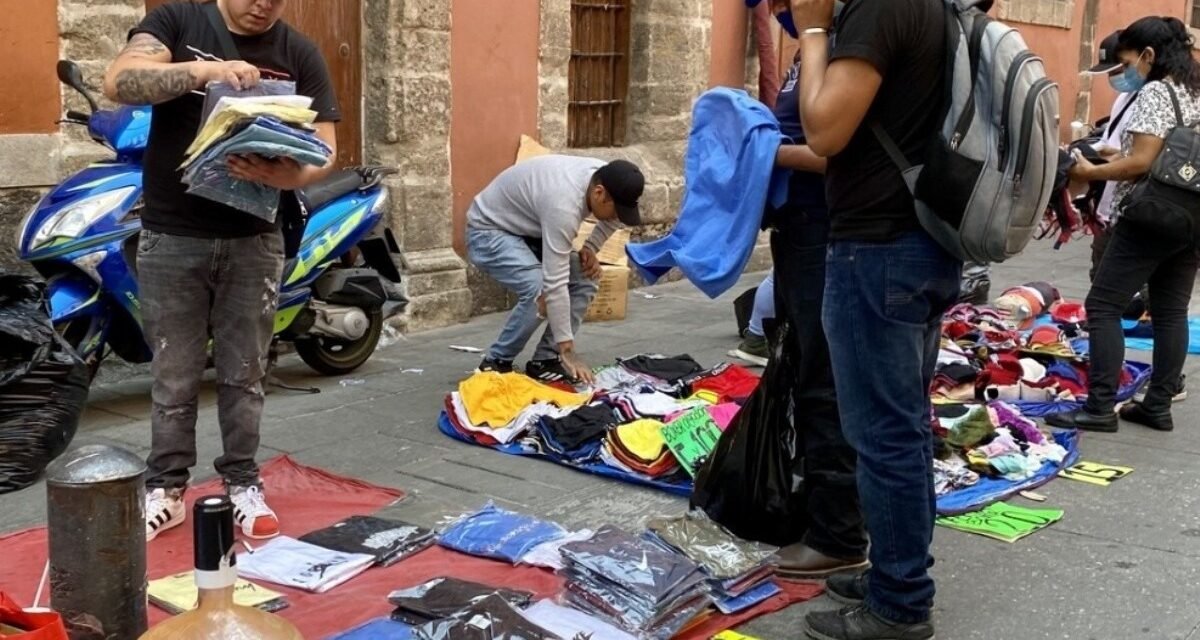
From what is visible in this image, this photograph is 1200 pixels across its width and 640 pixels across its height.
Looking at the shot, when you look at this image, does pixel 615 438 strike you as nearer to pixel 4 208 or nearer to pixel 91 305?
pixel 91 305

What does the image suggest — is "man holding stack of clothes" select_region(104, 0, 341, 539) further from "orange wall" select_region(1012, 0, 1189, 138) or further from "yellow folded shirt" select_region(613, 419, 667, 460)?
"orange wall" select_region(1012, 0, 1189, 138)

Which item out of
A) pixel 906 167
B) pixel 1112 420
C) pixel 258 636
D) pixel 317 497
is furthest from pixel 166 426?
pixel 1112 420

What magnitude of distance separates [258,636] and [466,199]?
228 inches

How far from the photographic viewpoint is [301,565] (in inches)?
153

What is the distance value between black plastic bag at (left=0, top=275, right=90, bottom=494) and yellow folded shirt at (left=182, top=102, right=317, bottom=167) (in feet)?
4.69

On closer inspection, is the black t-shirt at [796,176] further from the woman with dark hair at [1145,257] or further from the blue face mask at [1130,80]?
the blue face mask at [1130,80]

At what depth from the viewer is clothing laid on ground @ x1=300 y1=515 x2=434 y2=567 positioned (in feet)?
13.2

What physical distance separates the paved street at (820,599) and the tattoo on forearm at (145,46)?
1.59 meters

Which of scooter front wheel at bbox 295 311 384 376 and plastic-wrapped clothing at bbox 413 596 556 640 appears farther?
scooter front wheel at bbox 295 311 384 376

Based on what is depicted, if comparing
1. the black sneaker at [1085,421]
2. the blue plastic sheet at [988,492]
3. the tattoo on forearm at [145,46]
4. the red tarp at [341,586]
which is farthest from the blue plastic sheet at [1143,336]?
the tattoo on forearm at [145,46]

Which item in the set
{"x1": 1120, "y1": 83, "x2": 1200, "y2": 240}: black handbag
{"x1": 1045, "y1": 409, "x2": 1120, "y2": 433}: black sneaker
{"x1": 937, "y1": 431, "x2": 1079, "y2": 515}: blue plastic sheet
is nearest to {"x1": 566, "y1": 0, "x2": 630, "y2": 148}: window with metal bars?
{"x1": 1045, "y1": 409, "x2": 1120, "y2": 433}: black sneaker

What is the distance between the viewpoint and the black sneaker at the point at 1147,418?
584cm

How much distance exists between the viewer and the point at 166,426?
4.05m

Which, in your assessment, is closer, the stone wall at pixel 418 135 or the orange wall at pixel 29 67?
the orange wall at pixel 29 67
